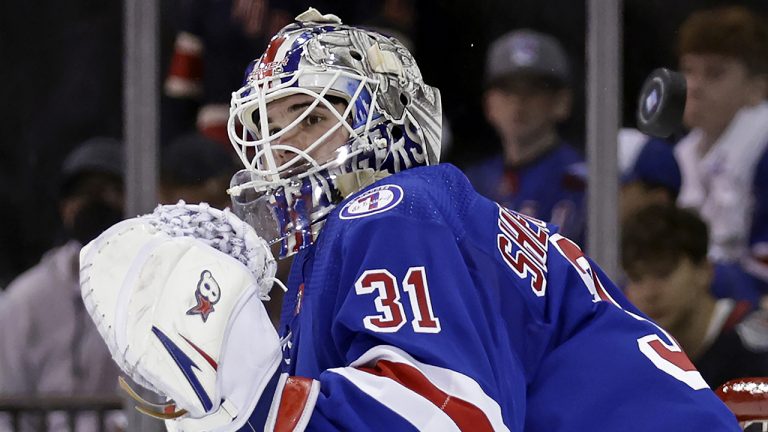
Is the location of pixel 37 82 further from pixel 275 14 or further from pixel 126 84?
pixel 275 14

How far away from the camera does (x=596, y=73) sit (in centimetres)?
346

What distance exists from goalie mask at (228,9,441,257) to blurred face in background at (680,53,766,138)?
A: 4.53 ft

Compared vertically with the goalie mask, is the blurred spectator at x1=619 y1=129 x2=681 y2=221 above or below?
below

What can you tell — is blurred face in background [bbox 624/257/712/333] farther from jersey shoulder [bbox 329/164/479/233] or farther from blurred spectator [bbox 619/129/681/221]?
jersey shoulder [bbox 329/164/479/233]

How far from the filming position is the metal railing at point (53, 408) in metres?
3.63

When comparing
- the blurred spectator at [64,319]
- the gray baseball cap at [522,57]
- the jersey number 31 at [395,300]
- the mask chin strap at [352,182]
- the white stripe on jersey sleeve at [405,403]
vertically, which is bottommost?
the blurred spectator at [64,319]

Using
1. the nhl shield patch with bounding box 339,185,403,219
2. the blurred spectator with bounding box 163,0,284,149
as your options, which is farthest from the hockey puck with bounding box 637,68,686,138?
the nhl shield patch with bounding box 339,185,403,219

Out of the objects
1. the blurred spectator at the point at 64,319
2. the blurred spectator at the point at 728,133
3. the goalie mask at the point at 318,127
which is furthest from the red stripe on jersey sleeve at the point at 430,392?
the blurred spectator at the point at 64,319

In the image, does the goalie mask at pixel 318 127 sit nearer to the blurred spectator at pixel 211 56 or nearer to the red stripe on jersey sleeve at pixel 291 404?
the red stripe on jersey sleeve at pixel 291 404

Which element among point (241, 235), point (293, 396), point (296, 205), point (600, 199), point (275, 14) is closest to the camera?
point (293, 396)

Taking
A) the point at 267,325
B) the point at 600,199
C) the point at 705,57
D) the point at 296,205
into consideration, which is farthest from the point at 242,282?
the point at 705,57

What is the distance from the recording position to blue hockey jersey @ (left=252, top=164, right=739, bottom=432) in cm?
169

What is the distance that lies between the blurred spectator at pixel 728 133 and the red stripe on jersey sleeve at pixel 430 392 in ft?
6.11

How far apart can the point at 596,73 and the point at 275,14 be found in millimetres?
891
